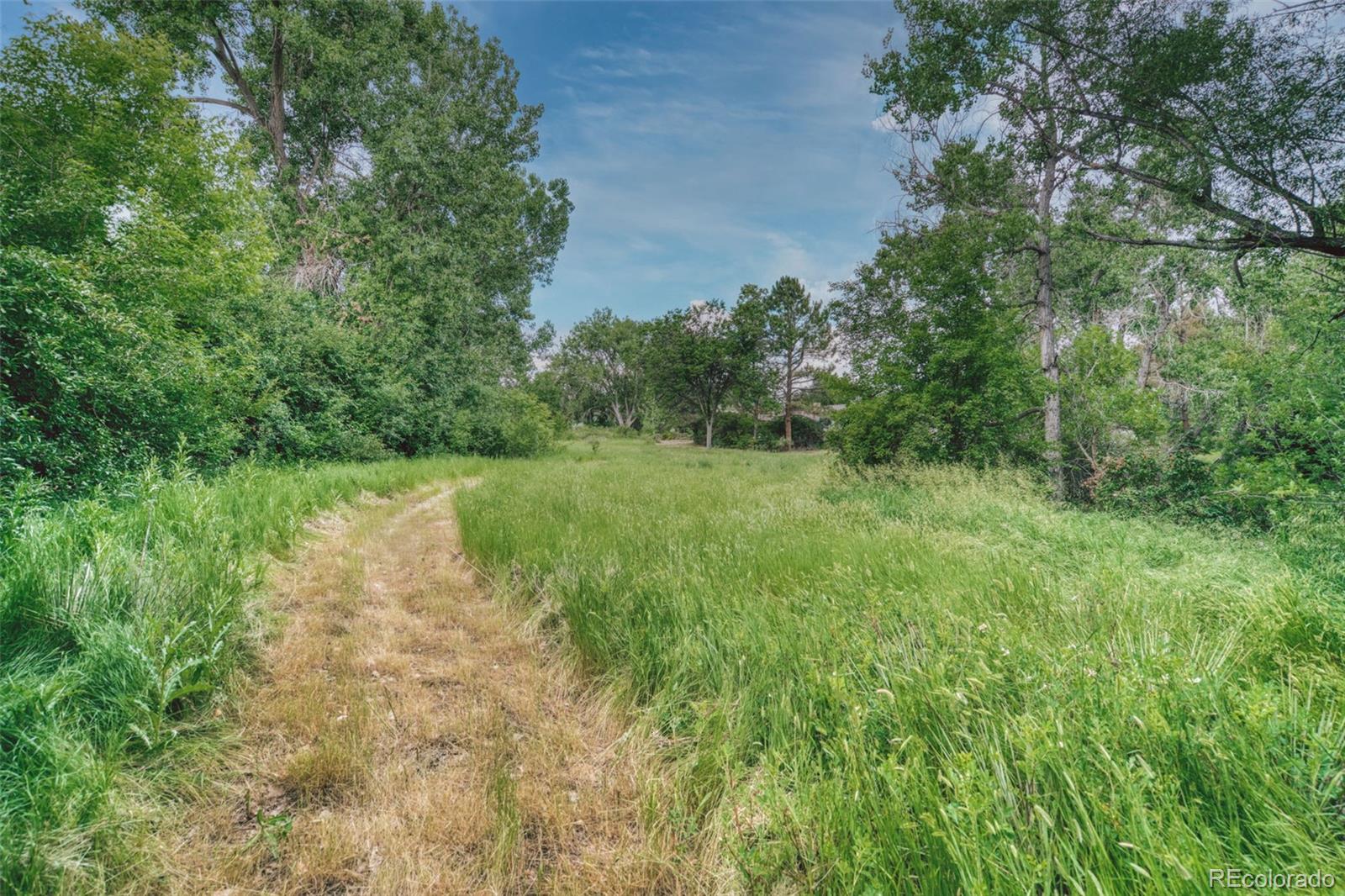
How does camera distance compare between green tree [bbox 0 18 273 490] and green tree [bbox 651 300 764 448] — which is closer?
green tree [bbox 0 18 273 490]

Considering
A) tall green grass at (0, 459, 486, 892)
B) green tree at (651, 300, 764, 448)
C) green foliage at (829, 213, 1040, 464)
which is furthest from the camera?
green tree at (651, 300, 764, 448)

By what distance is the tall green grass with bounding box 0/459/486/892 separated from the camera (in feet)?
5.02

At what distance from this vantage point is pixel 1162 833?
4.02 ft

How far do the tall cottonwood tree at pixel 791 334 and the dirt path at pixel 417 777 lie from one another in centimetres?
3856

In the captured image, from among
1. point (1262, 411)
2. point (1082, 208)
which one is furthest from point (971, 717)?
point (1082, 208)

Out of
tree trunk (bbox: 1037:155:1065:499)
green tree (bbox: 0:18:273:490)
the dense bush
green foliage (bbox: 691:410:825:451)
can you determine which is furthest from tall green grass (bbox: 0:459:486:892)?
green foliage (bbox: 691:410:825:451)

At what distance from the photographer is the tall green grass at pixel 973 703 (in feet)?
4.11

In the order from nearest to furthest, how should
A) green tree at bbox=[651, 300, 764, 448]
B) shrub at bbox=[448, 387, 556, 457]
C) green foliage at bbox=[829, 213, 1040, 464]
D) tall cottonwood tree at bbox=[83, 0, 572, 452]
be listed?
green foliage at bbox=[829, 213, 1040, 464] → tall cottonwood tree at bbox=[83, 0, 572, 452] → shrub at bbox=[448, 387, 556, 457] → green tree at bbox=[651, 300, 764, 448]

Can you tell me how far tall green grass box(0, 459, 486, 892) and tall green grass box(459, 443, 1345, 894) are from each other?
2079 mm

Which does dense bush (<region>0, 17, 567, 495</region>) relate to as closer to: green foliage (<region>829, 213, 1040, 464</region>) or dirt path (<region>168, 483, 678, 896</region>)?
dirt path (<region>168, 483, 678, 896</region>)

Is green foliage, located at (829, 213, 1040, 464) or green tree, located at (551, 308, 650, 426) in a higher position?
green tree, located at (551, 308, 650, 426)

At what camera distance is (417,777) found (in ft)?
7.06

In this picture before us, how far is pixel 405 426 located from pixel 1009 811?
1806 centimetres

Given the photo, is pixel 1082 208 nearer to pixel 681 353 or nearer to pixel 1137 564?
pixel 1137 564
